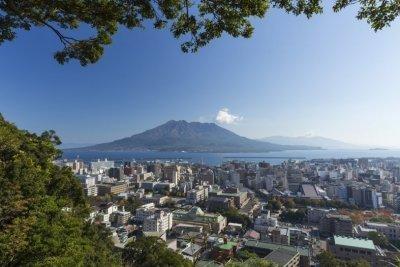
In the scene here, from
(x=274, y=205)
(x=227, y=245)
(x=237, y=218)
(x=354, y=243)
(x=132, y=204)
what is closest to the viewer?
(x=227, y=245)

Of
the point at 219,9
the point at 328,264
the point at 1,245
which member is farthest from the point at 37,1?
the point at 328,264

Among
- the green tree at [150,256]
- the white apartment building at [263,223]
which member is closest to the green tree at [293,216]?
the white apartment building at [263,223]

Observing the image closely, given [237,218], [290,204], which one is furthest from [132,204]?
[290,204]

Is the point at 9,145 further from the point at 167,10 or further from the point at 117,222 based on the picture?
the point at 117,222

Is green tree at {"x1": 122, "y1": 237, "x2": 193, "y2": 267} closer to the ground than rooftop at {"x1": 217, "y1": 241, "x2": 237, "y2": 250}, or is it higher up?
higher up

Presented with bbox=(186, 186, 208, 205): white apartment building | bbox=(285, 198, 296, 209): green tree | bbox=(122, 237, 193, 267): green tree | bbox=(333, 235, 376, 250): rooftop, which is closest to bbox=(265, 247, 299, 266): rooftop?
bbox=(333, 235, 376, 250): rooftop

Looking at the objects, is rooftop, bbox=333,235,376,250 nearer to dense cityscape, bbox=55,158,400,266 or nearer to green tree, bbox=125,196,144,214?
dense cityscape, bbox=55,158,400,266

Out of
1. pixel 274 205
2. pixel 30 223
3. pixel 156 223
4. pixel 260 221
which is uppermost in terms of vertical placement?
pixel 30 223

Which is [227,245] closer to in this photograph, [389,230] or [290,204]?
[389,230]

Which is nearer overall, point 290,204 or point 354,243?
point 354,243
